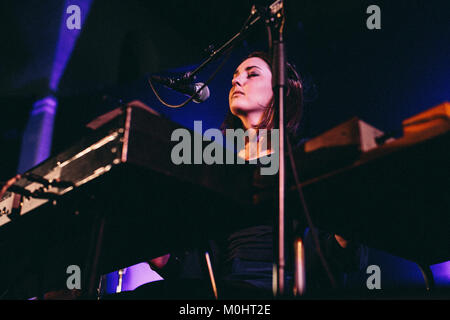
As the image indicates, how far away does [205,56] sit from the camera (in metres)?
1.53

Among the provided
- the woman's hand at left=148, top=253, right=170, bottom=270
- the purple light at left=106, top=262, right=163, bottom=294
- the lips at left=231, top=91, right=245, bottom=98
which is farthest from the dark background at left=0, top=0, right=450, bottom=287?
the purple light at left=106, top=262, right=163, bottom=294

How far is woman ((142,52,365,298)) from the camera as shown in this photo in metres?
1.16

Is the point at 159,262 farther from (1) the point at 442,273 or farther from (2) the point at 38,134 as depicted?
(2) the point at 38,134

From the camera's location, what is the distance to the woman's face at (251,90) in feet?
6.97

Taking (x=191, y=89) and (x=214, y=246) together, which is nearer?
(x=191, y=89)

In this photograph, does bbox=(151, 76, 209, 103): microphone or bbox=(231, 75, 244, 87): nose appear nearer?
bbox=(151, 76, 209, 103): microphone

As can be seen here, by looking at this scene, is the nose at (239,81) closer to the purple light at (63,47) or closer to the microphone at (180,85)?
the microphone at (180,85)

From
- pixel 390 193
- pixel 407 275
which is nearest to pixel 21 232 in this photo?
pixel 390 193

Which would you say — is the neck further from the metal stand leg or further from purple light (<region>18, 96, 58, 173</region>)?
purple light (<region>18, 96, 58, 173</region>)

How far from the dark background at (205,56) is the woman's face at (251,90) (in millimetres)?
220

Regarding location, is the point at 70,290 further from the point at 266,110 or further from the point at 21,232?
the point at 266,110

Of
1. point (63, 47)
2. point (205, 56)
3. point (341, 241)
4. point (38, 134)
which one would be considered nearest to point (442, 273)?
point (341, 241)

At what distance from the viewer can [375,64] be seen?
6.70 ft
